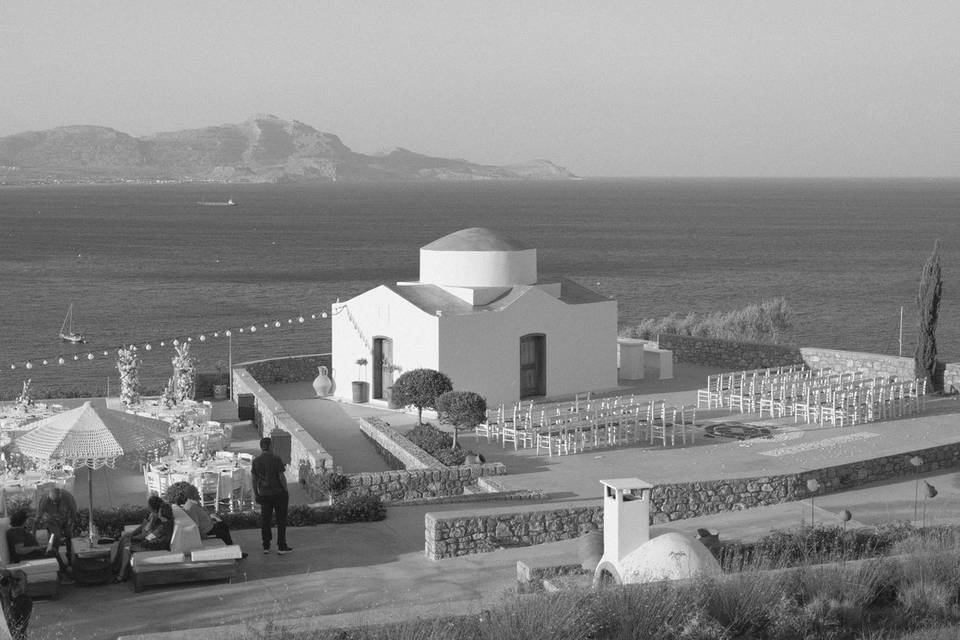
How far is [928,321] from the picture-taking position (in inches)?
1024

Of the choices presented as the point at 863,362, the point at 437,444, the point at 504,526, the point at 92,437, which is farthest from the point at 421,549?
the point at 863,362

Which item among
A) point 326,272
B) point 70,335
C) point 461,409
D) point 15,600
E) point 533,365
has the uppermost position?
point 15,600

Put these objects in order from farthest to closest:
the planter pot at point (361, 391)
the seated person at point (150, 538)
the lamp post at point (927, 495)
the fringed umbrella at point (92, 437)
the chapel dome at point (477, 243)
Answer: the chapel dome at point (477, 243), the planter pot at point (361, 391), the fringed umbrella at point (92, 437), the lamp post at point (927, 495), the seated person at point (150, 538)

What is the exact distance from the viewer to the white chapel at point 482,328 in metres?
25.6

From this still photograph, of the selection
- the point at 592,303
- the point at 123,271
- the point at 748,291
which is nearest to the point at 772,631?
Answer: the point at 592,303

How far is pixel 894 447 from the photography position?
2133 centimetres

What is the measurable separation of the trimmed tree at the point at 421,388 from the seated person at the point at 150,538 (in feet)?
31.4

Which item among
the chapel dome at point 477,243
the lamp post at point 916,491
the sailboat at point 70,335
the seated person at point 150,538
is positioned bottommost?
the sailboat at point 70,335

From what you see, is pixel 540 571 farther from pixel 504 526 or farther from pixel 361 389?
pixel 361 389

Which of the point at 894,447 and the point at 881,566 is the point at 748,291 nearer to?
the point at 894,447

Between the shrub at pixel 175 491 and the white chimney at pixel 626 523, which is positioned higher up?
the white chimney at pixel 626 523

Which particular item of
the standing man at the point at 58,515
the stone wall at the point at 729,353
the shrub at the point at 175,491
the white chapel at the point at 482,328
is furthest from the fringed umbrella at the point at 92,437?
the stone wall at the point at 729,353

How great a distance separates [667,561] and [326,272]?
297 ft

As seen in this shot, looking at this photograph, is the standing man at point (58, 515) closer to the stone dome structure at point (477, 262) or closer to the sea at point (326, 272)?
the stone dome structure at point (477, 262)
